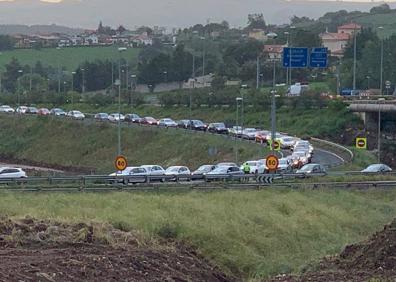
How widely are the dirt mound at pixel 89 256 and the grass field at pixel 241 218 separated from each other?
4.65ft

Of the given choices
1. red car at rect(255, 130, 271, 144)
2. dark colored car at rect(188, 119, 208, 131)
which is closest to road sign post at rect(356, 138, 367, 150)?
red car at rect(255, 130, 271, 144)

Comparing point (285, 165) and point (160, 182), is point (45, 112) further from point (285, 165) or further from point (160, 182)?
point (160, 182)

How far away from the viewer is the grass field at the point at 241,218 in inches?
1352

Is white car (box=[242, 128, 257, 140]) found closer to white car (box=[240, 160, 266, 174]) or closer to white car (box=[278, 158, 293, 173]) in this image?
white car (box=[278, 158, 293, 173])

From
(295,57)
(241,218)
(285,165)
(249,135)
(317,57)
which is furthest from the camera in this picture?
(249,135)

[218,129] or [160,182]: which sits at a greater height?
[160,182]

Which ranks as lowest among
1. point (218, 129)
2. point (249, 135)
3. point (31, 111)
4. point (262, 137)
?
point (31, 111)

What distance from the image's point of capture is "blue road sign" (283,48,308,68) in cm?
6181

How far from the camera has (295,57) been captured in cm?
6294

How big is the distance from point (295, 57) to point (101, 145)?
138 feet

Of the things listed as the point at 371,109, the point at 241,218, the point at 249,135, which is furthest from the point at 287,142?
the point at 241,218

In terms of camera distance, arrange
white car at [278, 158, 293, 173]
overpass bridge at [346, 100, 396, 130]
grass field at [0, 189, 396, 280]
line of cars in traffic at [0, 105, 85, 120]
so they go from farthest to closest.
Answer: line of cars in traffic at [0, 105, 85, 120]
overpass bridge at [346, 100, 396, 130]
white car at [278, 158, 293, 173]
grass field at [0, 189, 396, 280]

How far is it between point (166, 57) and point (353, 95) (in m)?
52.3

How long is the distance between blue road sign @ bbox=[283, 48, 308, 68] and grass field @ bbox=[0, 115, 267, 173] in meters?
14.4
